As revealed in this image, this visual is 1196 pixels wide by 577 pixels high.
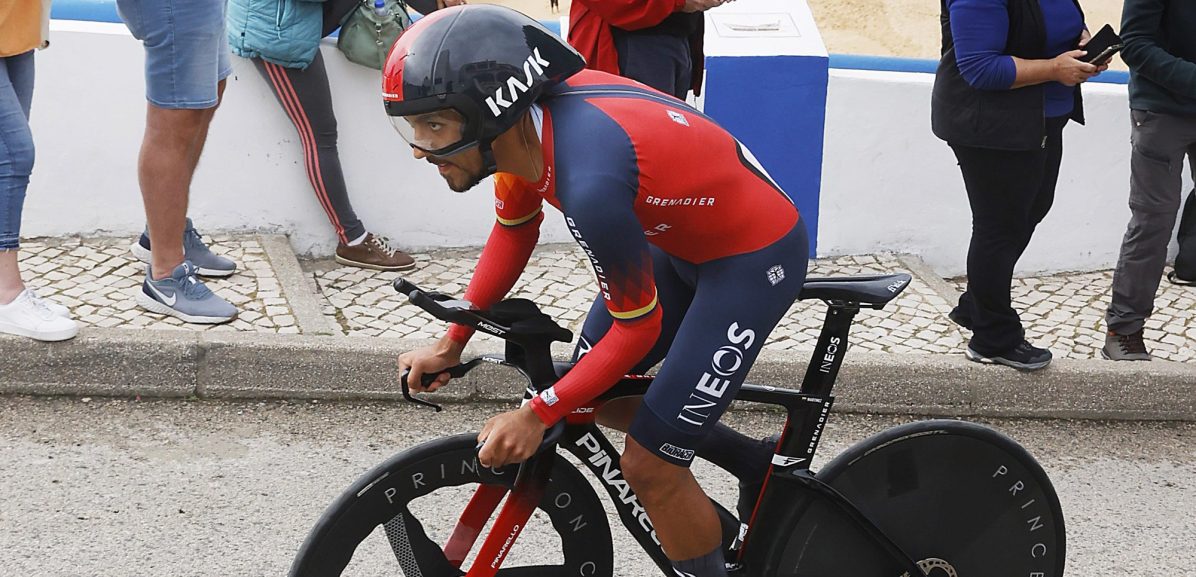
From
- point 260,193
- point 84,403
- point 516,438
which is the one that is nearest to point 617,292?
point 516,438

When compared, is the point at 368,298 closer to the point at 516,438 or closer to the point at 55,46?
the point at 55,46

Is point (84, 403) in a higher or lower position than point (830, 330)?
lower

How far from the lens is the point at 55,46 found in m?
5.95

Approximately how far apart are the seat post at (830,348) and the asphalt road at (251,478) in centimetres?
107

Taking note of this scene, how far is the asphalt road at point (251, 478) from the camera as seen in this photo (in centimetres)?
398

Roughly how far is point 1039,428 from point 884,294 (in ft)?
8.04

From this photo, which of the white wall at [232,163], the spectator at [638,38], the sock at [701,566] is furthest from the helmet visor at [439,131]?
the white wall at [232,163]

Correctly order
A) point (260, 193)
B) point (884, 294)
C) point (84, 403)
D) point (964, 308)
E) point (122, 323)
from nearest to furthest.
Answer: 1. point (884, 294)
2. point (84, 403)
3. point (122, 323)
4. point (964, 308)
5. point (260, 193)

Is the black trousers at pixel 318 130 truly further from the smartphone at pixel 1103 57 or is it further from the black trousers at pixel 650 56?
the smartphone at pixel 1103 57

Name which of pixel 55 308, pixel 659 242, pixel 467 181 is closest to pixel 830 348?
pixel 659 242

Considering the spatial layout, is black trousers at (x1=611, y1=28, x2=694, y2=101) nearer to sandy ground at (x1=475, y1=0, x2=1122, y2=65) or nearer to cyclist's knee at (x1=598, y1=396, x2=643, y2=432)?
cyclist's knee at (x1=598, y1=396, x2=643, y2=432)

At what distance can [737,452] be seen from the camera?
3336 millimetres

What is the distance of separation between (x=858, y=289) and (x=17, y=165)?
10.9 ft

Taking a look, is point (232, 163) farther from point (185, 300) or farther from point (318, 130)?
point (185, 300)
